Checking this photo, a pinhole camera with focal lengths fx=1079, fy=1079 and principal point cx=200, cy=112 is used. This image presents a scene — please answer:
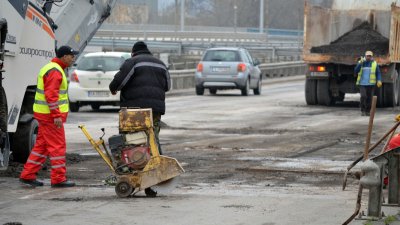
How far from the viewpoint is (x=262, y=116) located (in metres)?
24.6

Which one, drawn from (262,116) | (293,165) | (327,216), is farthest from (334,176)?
(262,116)

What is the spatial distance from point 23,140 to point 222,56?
2175 centimetres

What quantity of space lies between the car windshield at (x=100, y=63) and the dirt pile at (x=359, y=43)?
5.22 m

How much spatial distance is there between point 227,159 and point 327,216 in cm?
529

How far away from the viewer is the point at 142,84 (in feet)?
39.5

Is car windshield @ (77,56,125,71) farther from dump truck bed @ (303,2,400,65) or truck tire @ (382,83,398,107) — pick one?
truck tire @ (382,83,398,107)

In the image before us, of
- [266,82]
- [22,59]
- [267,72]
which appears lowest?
[266,82]

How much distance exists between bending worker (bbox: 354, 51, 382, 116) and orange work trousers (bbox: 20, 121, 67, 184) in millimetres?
14407

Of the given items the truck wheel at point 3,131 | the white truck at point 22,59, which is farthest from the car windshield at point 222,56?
the truck wheel at point 3,131

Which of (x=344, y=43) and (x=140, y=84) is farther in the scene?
(x=344, y=43)

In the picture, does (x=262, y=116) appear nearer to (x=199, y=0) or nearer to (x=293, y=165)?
(x=293, y=165)

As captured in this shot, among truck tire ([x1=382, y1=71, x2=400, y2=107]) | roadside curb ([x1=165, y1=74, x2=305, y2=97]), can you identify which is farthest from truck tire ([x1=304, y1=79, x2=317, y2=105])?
roadside curb ([x1=165, y1=74, x2=305, y2=97])

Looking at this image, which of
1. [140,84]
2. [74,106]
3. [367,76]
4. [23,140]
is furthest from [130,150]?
[74,106]

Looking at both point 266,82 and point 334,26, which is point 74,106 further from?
point 266,82
